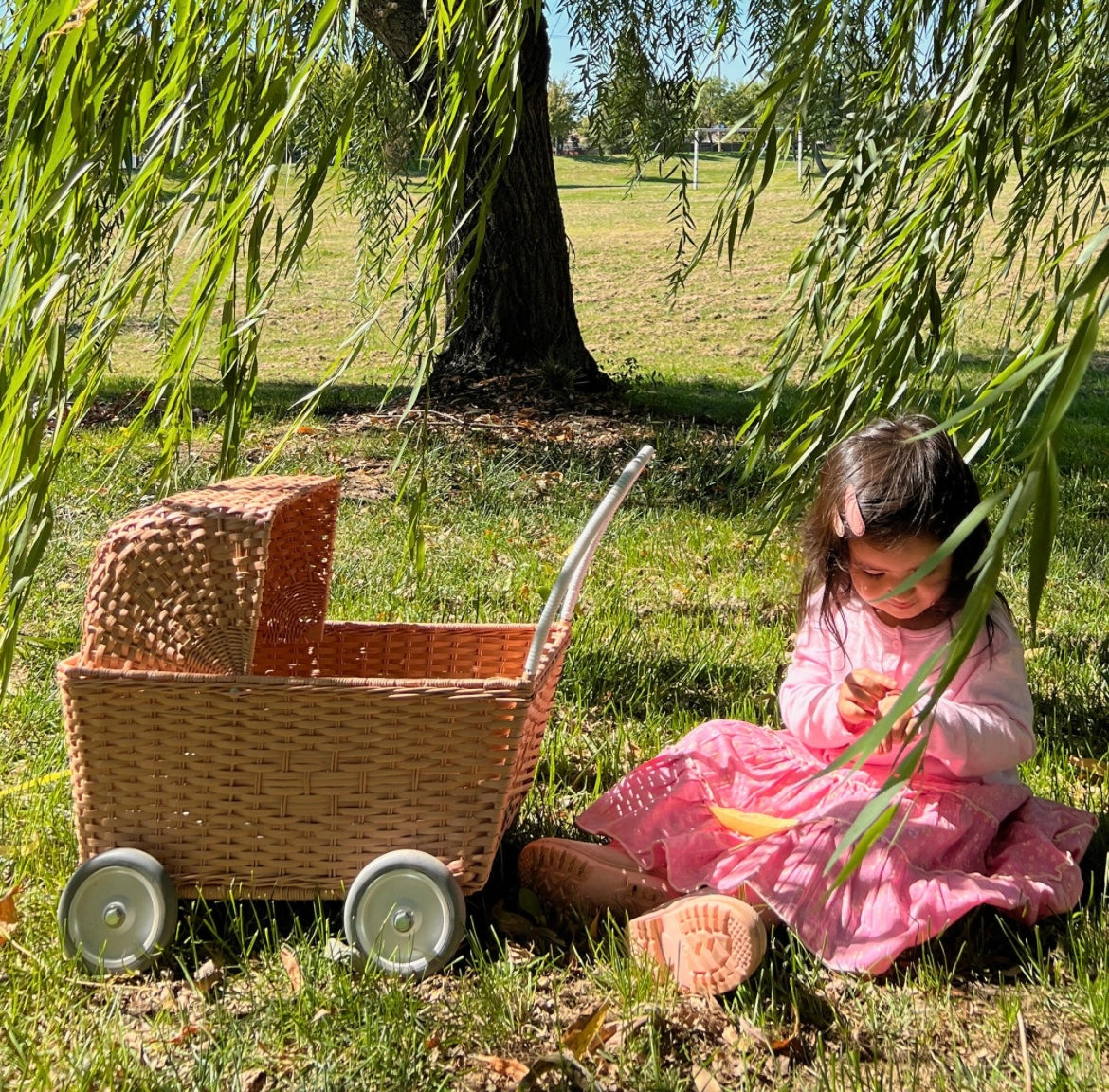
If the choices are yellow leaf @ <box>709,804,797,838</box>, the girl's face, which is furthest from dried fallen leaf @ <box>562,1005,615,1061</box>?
the girl's face

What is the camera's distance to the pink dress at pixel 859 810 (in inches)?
86.4

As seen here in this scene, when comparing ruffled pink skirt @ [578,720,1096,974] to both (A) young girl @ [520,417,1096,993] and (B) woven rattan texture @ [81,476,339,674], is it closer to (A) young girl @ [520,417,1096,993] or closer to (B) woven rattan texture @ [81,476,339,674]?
(A) young girl @ [520,417,1096,993]

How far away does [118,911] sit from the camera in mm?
2188

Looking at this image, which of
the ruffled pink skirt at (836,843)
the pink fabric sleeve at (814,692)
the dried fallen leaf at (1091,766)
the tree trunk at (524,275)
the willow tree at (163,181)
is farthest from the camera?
the tree trunk at (524,275)

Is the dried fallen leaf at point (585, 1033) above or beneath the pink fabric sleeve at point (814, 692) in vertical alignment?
beneath

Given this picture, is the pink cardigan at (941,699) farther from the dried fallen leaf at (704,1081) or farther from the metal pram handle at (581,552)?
the dried fallen leaf at (704,1081)

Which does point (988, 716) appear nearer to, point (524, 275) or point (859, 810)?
point (859, 810)

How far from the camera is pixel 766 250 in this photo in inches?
766

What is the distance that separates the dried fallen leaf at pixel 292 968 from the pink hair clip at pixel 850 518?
1.21 metres

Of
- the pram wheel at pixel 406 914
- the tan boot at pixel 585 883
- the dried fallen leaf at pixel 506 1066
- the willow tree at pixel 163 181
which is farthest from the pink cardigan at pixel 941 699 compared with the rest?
the willow tree at pixel 163 181

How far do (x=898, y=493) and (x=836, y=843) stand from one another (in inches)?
24.7

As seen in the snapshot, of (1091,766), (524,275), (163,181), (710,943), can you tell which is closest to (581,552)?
(710,943)

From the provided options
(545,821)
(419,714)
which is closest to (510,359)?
(545,821)

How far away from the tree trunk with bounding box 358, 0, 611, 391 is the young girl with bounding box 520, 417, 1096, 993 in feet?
13.2
